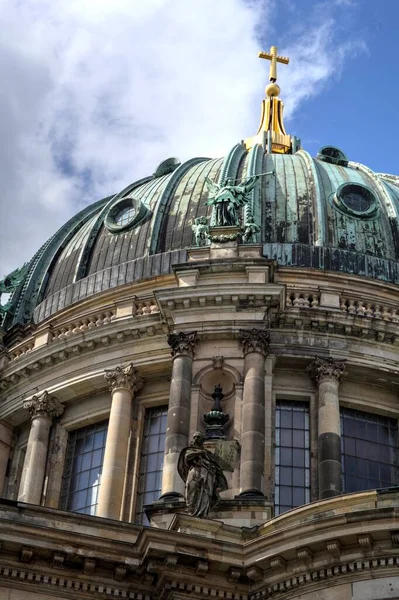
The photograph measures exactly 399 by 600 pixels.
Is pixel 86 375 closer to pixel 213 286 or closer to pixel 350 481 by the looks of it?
pixel 213 286

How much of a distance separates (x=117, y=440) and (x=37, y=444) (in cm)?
268

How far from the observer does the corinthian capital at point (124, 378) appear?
3022 cm

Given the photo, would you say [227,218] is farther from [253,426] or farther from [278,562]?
[278,562]

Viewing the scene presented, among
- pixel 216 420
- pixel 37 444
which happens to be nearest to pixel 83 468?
pixel 37 444

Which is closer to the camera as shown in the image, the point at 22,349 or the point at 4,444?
the point at 4,444

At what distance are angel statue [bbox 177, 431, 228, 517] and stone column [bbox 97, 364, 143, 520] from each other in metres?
5.61

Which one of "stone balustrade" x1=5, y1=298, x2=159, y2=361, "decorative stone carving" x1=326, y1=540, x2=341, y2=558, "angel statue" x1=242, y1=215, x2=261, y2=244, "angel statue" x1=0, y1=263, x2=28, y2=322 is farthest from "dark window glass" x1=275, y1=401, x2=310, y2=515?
"angel statue" x1=0, y1=263, x2=28, y2=322

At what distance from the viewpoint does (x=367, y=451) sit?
97.0ft

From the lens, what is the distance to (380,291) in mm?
31547

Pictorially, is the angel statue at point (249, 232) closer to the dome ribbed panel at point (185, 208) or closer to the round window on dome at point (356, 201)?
the dome ribbed panel at point (185, 208)

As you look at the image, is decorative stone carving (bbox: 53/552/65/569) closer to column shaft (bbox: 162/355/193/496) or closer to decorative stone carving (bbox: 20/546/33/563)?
decorative stone carving (bbox: 20/546/33/563)

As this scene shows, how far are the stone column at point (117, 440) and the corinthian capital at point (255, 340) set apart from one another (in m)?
3.24

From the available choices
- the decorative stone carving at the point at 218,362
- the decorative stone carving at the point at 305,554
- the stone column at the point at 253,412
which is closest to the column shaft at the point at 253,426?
the stone column at the point at 253,412

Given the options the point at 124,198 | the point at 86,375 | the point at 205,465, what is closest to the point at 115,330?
the point at 86,375
